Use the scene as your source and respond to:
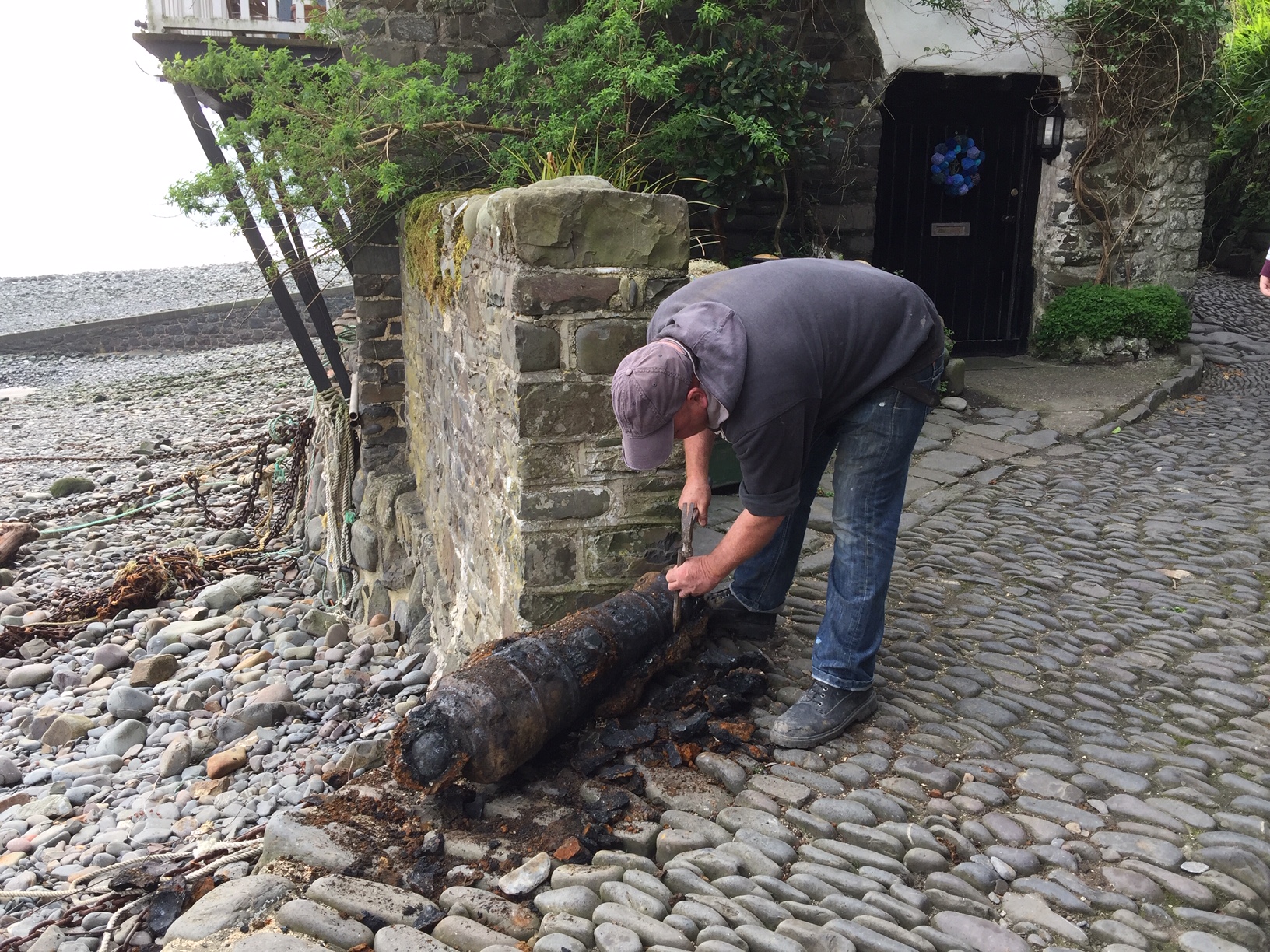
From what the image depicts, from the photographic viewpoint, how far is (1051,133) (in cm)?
916

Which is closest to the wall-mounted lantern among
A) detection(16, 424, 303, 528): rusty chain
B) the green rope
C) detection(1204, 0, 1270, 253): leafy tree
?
detection(1204, 0, 1270, 253): leafy tree

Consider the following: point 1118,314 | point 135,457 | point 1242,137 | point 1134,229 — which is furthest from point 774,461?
point 135,457

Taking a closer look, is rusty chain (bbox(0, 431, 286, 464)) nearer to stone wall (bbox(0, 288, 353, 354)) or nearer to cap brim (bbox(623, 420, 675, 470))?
stone wall (bbox(0, 288, 353, 354))

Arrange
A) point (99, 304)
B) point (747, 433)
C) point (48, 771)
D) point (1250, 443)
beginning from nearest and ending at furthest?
point (747, 433)
point (48, 771)
point (1250, 443)
point (99, 304)

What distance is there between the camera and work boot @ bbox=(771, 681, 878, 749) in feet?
10.1

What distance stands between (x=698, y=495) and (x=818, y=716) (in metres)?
0.78

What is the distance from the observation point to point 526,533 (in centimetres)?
356

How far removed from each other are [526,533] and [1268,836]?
236cm

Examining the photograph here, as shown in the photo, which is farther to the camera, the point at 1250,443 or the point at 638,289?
the point at 1250,443

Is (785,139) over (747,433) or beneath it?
over

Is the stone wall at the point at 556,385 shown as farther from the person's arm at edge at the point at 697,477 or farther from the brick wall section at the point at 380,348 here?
the brick wall section at the point at 380,348

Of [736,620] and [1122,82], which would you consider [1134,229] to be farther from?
[736,620]

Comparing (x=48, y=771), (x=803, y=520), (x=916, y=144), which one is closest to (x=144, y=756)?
(x=48, y=771)

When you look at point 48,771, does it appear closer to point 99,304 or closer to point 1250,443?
point 1250,443
